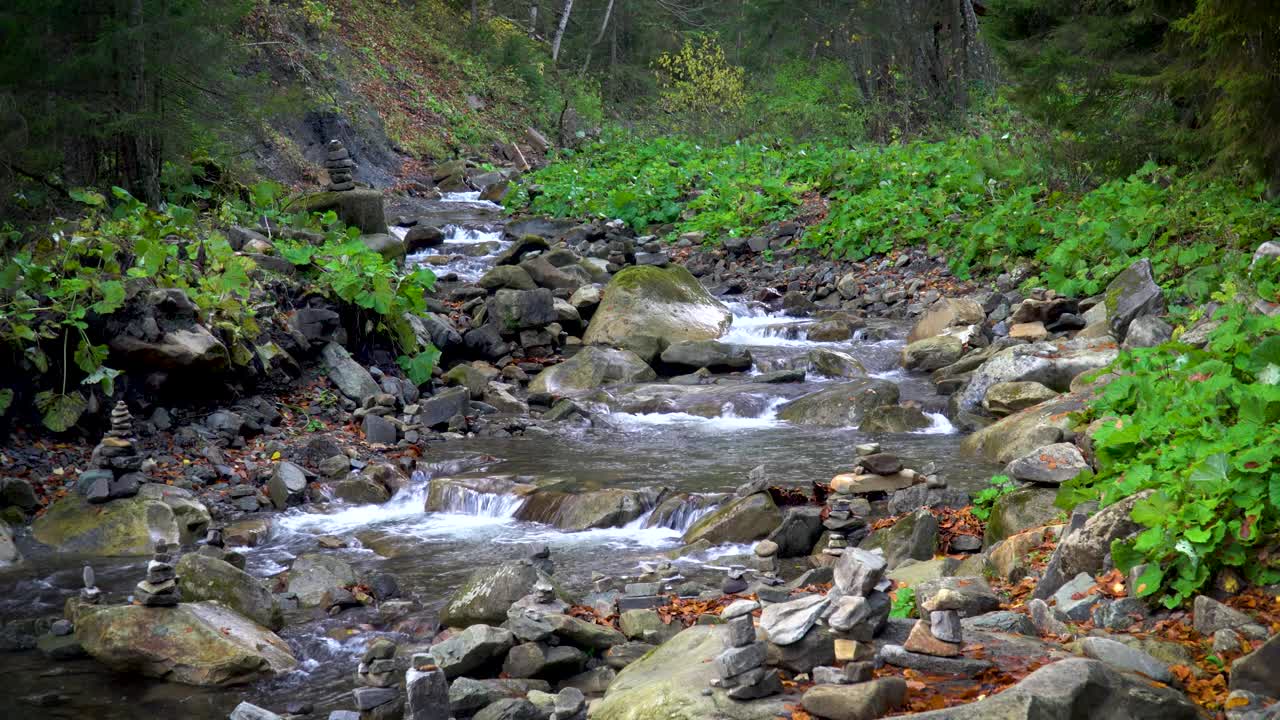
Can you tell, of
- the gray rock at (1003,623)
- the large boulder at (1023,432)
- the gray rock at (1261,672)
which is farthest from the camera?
the large boulder at (1023,432)

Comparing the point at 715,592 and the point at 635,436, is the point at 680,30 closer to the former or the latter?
the point at 635,436

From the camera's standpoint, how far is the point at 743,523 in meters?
6.82

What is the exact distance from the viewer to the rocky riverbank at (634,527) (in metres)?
3.61

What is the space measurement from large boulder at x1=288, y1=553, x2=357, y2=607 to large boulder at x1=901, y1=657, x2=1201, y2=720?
3961 mm

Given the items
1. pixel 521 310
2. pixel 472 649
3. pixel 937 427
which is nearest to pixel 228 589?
pixel 472 649

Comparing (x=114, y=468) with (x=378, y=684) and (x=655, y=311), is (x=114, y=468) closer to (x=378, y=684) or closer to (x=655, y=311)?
(x=378, y=684)

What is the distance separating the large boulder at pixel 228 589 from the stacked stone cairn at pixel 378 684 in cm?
90

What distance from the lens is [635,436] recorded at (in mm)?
9961

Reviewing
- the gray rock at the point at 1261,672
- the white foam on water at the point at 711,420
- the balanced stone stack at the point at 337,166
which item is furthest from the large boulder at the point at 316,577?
the balanced stone stack at the point at 337,166

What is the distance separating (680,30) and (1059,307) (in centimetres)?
3029

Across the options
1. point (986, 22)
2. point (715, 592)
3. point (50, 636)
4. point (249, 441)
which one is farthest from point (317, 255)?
point (986, 22)

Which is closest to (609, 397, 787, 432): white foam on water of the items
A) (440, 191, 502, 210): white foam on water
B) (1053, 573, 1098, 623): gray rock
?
(1053, 573, 1098, 623): gray rock

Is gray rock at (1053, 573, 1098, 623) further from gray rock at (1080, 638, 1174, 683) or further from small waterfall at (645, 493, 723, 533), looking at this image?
small waterfall at (645, 493, 723, 533)

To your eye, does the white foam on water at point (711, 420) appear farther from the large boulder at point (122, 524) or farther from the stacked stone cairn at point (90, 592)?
the stacked stone cairn at point (90, 592)
